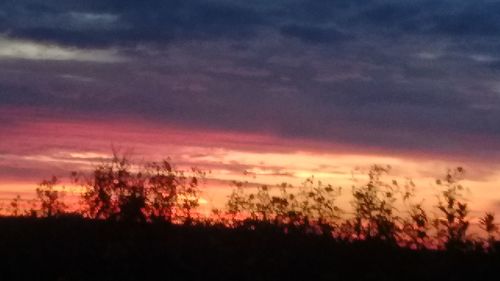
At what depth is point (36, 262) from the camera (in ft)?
42.4

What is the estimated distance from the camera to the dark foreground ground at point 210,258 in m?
Answer: 11.8

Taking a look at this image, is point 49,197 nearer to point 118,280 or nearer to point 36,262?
point 36,262

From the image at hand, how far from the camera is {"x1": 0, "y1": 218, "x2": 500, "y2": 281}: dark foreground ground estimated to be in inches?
464

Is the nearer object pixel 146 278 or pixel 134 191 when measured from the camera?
pixel 146 278

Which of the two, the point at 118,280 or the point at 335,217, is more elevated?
the point at 335,217

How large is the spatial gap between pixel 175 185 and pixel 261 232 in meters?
2.57

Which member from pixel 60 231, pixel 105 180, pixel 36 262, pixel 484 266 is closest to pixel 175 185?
pixel 105 180

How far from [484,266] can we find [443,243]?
117 cm

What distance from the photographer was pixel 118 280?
12117 millimetres

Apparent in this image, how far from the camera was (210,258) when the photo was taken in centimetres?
1255

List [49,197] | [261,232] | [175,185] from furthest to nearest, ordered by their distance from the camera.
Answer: [49,197] → [175,185] → [261,232]

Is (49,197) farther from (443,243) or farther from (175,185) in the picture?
(443,243)

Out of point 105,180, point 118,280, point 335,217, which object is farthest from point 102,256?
point 335,217

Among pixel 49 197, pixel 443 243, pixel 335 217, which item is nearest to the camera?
pixel 443 243
